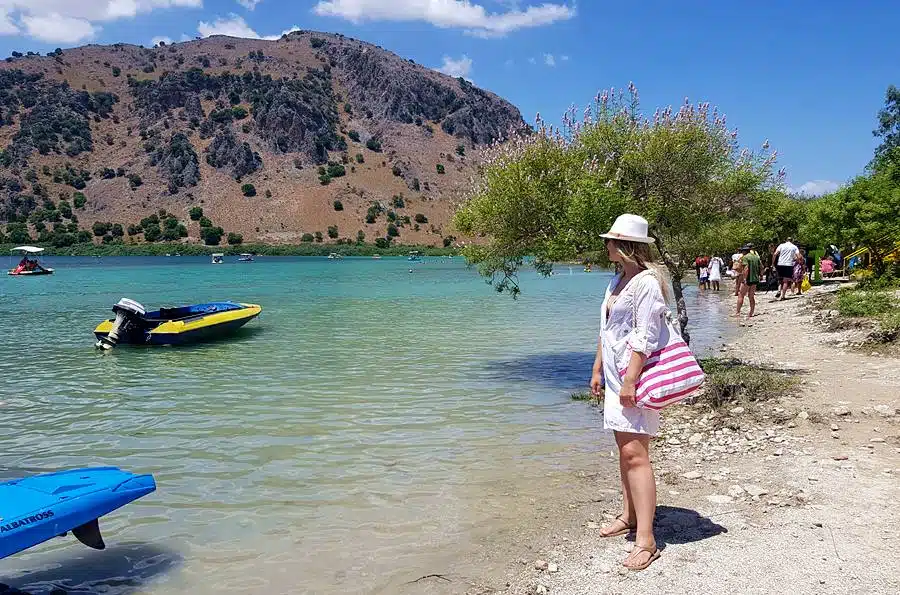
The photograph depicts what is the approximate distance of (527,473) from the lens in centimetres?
782

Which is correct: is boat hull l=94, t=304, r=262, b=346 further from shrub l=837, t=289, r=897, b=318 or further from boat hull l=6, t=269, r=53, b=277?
boat hull l=6, t=269, r=53, b=277

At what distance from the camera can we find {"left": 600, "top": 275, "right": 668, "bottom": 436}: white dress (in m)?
4.52

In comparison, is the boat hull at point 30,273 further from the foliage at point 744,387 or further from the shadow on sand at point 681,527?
the shadow on sand at point 681,527

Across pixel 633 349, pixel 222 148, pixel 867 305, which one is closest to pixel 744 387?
pixel 633 349

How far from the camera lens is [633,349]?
455cm

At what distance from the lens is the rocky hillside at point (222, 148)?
134 m

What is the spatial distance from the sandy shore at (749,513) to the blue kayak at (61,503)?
8.95 ft

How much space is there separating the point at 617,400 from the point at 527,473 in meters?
3.36

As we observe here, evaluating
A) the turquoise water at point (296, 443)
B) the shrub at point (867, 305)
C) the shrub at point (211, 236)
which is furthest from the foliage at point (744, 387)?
the shrub at point (211, 236)

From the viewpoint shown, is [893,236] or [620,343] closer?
[620,343]

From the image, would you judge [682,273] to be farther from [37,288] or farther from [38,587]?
[37,288]

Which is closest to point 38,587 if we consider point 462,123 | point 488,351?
point 488,351

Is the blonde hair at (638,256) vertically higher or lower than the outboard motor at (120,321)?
higher

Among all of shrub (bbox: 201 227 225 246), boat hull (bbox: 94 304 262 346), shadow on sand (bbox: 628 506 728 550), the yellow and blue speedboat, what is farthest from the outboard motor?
shrub (bbox: 201 227 225 246)
